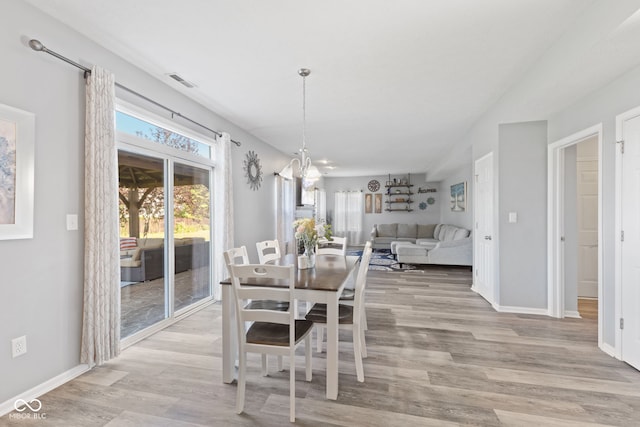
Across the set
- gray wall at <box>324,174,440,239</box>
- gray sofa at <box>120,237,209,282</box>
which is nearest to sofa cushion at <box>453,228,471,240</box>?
gray wall at <box>324,174,440,239</box>

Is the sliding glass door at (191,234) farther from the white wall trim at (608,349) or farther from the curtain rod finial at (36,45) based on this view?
the white wall trim at (608,349)

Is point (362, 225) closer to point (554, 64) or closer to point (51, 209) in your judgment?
point (554, 64)

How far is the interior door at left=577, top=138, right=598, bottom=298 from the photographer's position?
13.4 ft

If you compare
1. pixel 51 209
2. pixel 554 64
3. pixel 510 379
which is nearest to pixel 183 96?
pixel 51 209

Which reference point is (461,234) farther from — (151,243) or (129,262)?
(129,262)

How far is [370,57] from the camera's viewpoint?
8.59 ft

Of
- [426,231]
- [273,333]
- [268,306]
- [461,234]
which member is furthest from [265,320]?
[426,231]

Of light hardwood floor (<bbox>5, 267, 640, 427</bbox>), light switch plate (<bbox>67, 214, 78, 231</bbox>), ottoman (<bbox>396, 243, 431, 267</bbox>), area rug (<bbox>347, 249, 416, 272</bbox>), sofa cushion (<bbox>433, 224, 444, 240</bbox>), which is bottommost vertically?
light hardwood floor (<bbox>5, 267, 640, 427</bbox>)

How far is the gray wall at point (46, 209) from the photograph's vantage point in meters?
1.87

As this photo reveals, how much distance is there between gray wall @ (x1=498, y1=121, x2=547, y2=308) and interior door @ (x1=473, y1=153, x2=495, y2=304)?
23 centimetres

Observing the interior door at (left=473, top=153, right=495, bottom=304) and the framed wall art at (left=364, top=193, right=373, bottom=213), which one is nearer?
the interior door at (left=473, top=153, right=495, bottom=304)

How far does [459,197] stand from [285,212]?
183 inches

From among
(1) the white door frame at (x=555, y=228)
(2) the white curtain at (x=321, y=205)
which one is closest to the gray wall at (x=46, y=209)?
(1) the white door frame at (x=555, y=228)

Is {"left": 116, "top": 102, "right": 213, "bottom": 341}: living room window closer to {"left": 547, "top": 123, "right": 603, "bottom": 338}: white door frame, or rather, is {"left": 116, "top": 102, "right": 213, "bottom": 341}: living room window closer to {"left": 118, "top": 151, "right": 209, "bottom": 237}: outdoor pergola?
{"left": 118, "top": 151, "right": 209, "bottom": 237}: outdoor pergola
